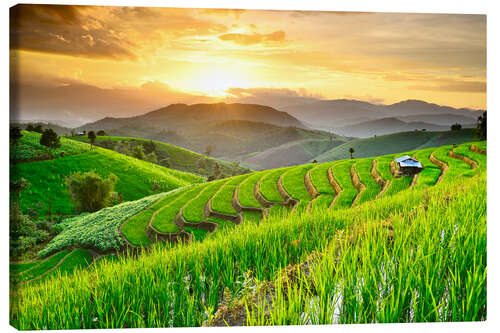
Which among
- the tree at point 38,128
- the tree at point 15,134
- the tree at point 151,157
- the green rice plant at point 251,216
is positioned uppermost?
the tree at point 38,128

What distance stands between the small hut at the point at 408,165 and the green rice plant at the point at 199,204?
3.31 meters

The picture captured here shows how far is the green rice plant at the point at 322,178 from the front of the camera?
5.12m

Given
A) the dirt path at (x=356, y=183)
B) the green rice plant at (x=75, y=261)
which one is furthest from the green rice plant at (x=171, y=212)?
the dirt path at (x=356, y=183)

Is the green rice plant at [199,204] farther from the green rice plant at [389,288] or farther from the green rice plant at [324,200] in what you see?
the green rice plant at [389,288]

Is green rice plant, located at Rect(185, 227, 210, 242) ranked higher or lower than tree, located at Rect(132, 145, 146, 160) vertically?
lower

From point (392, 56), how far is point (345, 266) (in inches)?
134

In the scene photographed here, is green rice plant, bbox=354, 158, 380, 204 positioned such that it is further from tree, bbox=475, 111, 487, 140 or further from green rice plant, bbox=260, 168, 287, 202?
tree, bbox=475, 111, 487, 140

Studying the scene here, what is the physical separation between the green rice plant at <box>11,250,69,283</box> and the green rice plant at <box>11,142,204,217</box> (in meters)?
0.59

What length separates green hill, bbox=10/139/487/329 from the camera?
2.20 metres

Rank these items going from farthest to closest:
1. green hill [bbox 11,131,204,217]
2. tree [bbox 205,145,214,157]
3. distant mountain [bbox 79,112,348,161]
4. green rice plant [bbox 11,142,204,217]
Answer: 1. tree [bbox 205,145,214,157]
2. distant mountain [bbox 79,112,348,161]
3. green rice plant [bbox 11,142,204,217]
4. green hill [bbox 11,131,204,217]

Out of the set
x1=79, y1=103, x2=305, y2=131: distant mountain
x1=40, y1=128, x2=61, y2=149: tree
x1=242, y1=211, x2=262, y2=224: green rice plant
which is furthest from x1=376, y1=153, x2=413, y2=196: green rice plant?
x1=40, y1=128, x2=61, y2=149: tree

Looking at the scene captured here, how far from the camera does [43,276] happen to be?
342cm

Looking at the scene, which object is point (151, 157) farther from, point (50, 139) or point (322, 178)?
point (322, 178)

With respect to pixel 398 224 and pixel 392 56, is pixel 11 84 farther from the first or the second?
pixel 392 56
